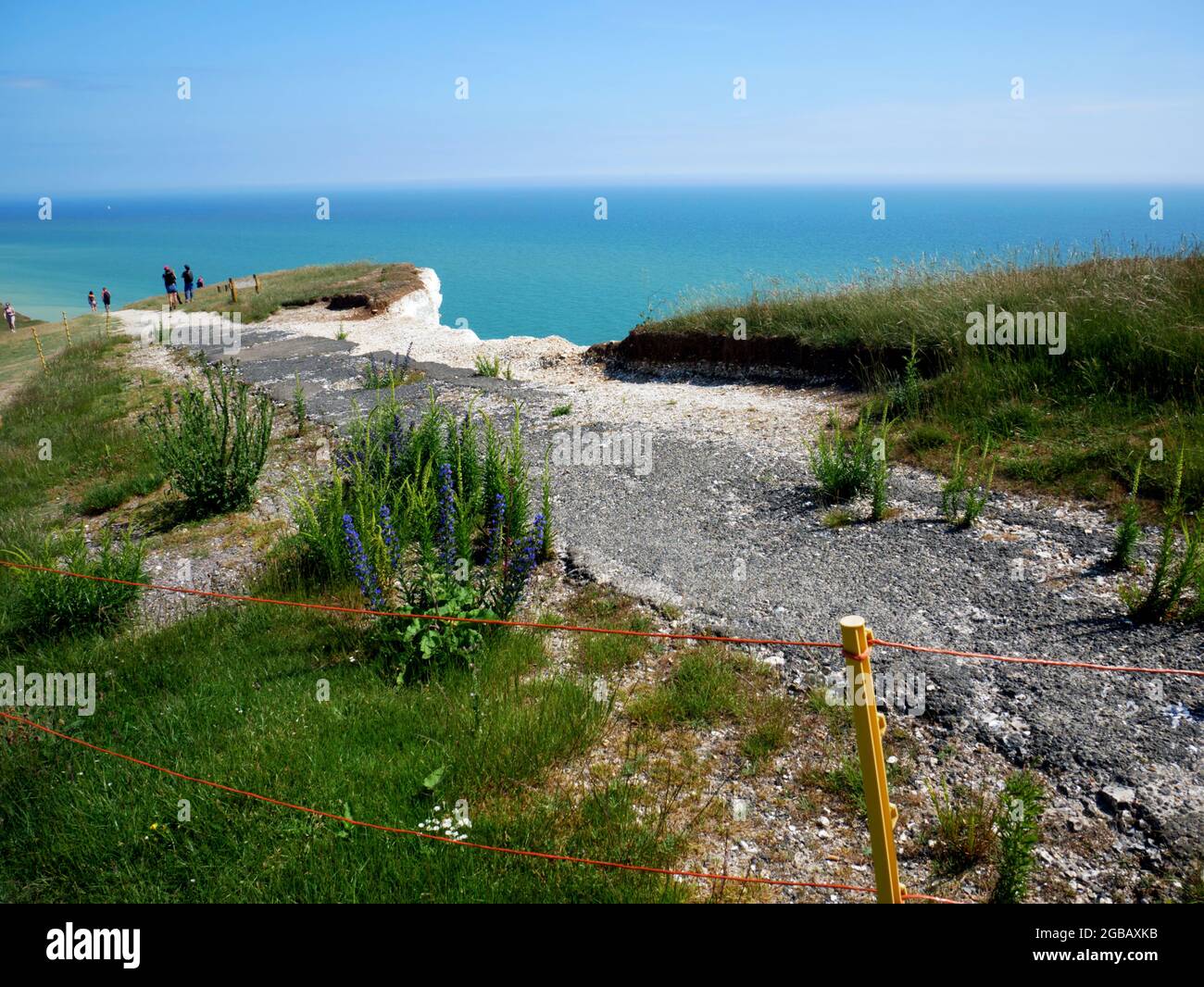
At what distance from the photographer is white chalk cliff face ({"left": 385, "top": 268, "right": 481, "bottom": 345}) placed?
2167 centimetres

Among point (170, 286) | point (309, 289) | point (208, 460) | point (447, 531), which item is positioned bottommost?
point (447, 531)

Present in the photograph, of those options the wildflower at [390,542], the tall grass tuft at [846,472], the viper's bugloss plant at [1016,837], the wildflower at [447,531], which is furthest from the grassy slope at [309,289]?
the viper's bugloss plant at [1016,837]

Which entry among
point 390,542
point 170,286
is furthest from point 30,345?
point 390,542

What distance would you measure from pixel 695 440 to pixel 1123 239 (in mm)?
8666

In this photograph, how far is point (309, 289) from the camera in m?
29.4

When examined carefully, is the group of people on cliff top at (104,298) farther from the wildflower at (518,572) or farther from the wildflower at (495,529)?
the wildflower at (518,572)

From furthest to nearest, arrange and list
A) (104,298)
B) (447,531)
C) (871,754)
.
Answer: (104,298) → (447,531) → (871,754)

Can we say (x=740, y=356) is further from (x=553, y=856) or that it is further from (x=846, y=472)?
(x=553, y=856)

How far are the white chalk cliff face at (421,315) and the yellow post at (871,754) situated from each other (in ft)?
60.4

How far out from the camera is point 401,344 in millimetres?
19797

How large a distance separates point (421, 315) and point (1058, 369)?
2231cm

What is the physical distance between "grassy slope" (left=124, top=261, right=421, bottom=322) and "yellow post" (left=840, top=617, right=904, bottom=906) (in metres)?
26.2
